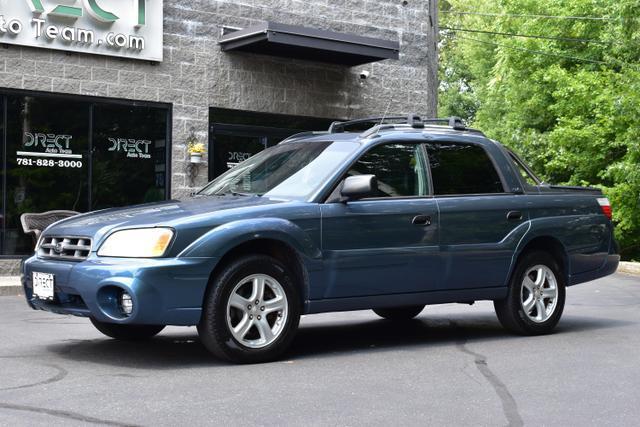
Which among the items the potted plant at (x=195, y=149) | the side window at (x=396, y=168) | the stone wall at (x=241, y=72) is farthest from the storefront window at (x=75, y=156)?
the side window at (x=396, y=168)

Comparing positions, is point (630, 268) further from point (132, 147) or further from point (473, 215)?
point (473, 215)

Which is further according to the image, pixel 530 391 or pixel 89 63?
pixel 89 63

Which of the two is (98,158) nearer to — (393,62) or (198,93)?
(198,93)

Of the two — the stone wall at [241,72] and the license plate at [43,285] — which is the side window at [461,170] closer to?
the license plate at [43,285]

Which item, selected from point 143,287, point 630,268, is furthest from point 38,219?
point 630,268

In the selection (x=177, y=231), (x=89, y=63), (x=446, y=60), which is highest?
(x=446, y=60)

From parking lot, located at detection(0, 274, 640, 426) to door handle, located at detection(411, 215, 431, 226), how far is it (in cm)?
99

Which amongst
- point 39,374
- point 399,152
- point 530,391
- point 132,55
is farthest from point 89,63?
point 530,391

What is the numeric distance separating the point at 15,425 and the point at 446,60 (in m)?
54.4

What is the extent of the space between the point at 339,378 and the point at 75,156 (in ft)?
33.0

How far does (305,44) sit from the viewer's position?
54.6ft

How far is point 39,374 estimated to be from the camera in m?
6.28

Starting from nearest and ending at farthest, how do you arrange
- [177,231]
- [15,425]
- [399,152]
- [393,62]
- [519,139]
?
[15,425] < [177,231] < [399,152] < [393,62] < [519,139]

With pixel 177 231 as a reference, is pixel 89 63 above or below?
above
